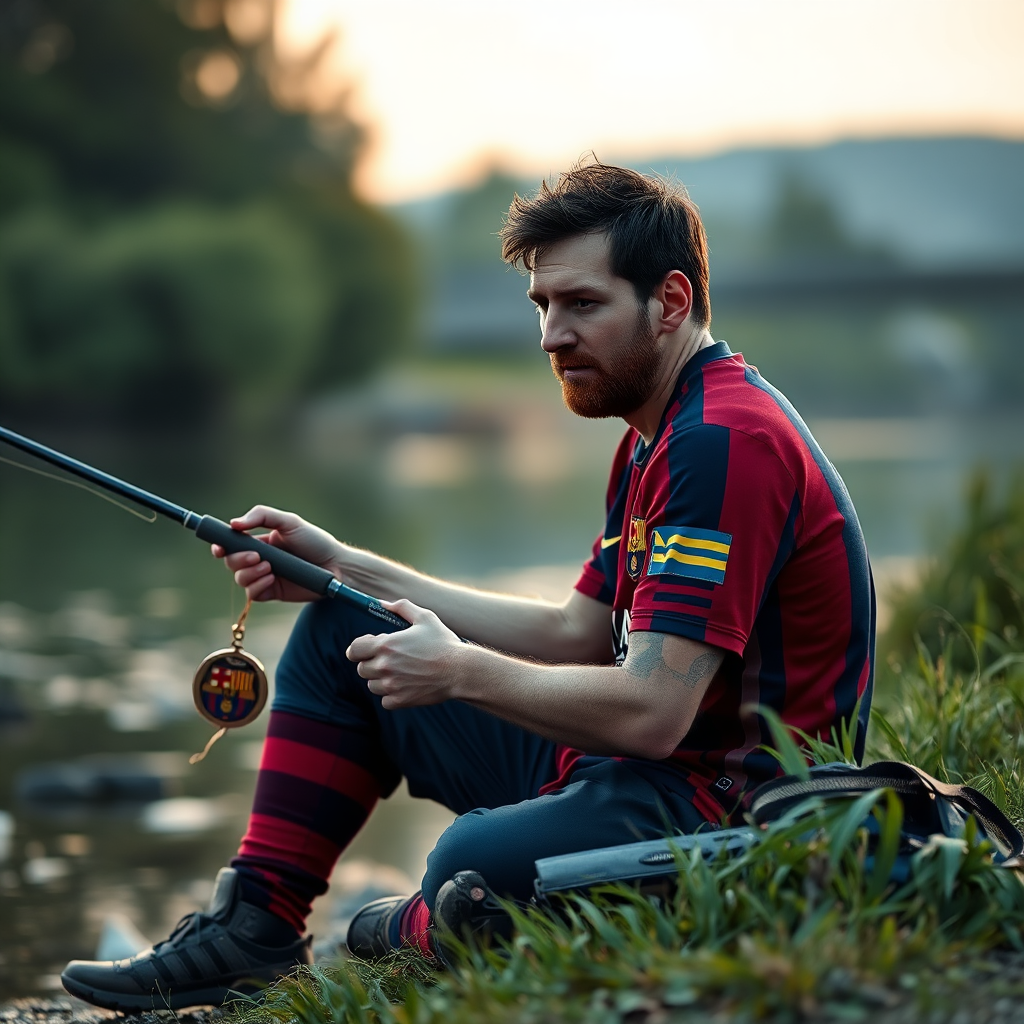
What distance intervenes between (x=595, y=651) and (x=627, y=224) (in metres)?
0.88

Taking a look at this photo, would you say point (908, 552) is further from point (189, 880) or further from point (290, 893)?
point (290, 893)

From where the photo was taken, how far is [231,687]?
113 inches

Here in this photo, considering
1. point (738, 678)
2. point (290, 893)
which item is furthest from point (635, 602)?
point (290, 893)

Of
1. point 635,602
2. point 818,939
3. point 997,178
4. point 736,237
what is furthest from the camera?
point 997,178

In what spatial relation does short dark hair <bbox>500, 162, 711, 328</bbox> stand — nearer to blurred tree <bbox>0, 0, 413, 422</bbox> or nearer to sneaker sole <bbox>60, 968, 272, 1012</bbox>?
sneaker sole <bbox>60, 968, 272, 1012</bbox>

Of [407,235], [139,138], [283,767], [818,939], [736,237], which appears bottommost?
[818,939]

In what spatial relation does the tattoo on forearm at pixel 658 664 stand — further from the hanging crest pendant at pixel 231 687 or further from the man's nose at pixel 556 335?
the hanging crest pendant at pixel 231 687

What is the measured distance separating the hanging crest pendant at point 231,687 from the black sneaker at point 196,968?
35 cm

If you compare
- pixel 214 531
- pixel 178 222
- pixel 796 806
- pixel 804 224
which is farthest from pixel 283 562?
pixel 804 224

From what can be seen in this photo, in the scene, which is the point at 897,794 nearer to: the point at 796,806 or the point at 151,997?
the point at 796,806

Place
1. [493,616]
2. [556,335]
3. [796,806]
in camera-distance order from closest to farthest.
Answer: [796,806] → [556,335] → [493,616]

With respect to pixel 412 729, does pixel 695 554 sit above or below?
above

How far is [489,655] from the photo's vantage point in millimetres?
2320

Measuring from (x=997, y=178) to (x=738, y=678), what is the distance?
17409 cm
